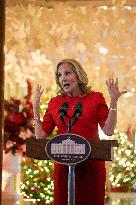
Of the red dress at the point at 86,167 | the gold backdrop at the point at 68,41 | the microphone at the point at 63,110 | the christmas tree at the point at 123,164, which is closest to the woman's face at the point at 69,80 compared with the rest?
the red dress at the point at 86,167

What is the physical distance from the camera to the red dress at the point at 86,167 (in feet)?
7.01

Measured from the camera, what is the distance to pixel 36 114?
2.24m

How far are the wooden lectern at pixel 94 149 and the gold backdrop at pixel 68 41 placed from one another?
1.60m

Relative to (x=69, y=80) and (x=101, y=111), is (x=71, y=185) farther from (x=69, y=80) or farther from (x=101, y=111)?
(x=69, y=80)

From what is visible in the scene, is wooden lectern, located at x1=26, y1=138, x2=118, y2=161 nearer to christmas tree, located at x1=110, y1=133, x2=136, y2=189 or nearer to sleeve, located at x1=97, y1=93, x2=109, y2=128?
sleeve, located at x1=97, y1=93, x2=109, y2=128

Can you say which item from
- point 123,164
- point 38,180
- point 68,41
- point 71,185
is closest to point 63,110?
point 71,185

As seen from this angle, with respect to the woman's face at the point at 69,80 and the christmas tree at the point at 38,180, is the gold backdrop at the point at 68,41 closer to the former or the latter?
the christmas tree at the point at 38,180

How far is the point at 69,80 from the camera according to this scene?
2205 millimetres

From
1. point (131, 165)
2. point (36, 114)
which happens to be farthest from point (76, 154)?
point (131, 165)

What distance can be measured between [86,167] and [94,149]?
0.21 meters

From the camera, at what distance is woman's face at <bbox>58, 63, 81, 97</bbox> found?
221cm

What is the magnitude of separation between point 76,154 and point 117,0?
6.42ft

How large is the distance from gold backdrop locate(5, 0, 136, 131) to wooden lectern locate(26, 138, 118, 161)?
5.26 ft

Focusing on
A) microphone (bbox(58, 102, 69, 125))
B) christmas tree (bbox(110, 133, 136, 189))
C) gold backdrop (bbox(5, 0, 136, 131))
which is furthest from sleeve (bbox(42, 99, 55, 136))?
christmas tree (bbox(110, 133, 136, 189))
